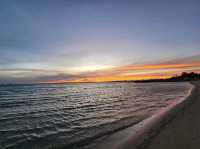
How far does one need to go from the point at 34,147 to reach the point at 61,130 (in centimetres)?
261

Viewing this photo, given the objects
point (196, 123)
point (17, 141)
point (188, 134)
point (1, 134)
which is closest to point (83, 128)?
point (17, 141)

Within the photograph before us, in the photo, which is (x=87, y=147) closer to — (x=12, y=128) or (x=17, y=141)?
(x=17, y=141)

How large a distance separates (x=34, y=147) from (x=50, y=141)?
2.74ft

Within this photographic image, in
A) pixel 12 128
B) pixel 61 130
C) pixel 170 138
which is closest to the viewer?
pixel 170 138

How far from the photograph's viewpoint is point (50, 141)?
7.99 m

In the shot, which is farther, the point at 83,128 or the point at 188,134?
the point at 83,128

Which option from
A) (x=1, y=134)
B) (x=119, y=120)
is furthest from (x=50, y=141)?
(x=119, y=120)

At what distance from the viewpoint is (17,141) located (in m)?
8.16

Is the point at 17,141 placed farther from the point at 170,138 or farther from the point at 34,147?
the point at 170,138

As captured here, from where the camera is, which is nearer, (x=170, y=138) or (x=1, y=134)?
(x=170, y=138)

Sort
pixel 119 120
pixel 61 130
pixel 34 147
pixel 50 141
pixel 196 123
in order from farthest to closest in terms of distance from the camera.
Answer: pixel 119 120 → pixel 61 130 → pixel 196 123 → pixel 50 141 → pixel 34 147

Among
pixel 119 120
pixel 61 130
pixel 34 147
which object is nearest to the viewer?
pixel 34 147

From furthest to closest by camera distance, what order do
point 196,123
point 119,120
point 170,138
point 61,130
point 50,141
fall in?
point 119,120, point 61,130, point 196,123, point 50,141, point 170,138

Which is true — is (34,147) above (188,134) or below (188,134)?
below
